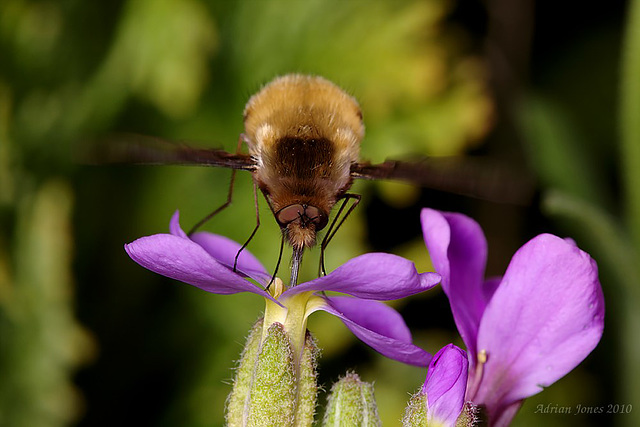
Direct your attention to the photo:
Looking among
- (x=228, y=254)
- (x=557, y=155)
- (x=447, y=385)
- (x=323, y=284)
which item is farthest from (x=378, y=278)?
(x=557, y=155)

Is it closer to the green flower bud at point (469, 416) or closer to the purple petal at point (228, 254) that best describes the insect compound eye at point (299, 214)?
the purple petal at point (228, 254)

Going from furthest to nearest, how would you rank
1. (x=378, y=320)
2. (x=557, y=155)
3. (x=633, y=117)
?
(x=557, y=155) → (x=633, y=117) → (x=378, y=320)

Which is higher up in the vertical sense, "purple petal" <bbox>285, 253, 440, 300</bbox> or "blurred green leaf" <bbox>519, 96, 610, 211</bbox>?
"blurred green leaf" <bbox>519, 96, 610, 211</bbox>

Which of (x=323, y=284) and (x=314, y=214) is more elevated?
(x=314, y=214)

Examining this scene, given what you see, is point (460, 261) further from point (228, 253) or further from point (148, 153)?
point (148, 153)

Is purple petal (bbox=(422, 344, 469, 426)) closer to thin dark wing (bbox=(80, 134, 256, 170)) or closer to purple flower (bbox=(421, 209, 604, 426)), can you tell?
purple flower (bbox=(421, 209, 604, 426))

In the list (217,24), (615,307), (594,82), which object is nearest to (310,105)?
(615,307)

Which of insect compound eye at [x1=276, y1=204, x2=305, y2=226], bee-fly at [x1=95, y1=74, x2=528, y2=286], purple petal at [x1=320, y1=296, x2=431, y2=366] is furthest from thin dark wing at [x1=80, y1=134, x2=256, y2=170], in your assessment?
purple petal at [x1=320, y1=296, x2=431, y2=366]
